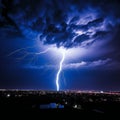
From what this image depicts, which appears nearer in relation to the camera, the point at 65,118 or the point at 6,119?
the point at 6,119

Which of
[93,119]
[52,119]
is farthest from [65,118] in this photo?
[93,119]

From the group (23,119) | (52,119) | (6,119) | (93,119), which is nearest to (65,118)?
(52,119)

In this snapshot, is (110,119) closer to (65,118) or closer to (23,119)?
(65,118)

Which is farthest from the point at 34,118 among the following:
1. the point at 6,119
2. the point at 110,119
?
the point at 110,119

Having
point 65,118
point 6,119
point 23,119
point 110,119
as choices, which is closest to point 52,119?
point 65,118

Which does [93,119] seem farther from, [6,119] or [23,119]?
[6,119]

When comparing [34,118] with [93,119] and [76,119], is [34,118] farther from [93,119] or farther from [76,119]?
[93,119]
